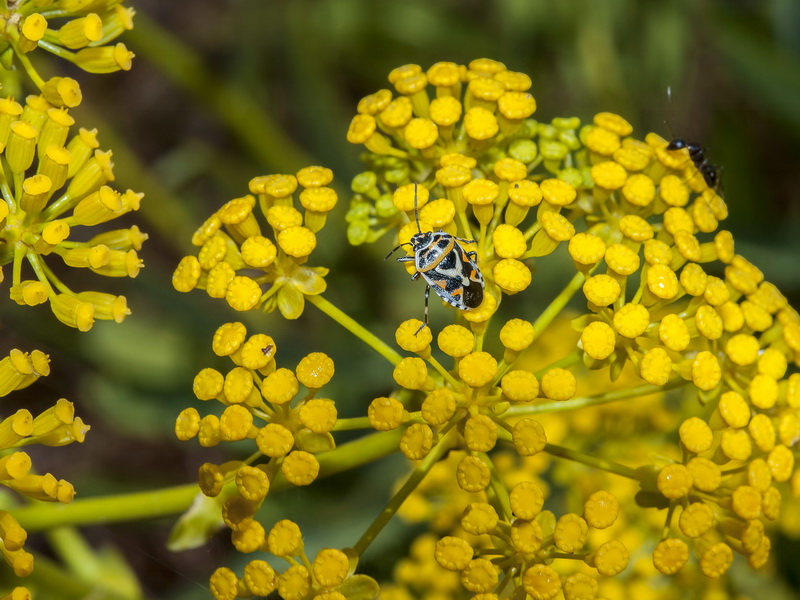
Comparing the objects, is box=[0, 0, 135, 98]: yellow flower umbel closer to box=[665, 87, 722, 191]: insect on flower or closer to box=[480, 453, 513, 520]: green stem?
box=[480, 453, 513, 520]: green stem

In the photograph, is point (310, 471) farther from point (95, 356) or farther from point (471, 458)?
point (95, 356)

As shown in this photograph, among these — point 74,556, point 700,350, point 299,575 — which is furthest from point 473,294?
point 74,556

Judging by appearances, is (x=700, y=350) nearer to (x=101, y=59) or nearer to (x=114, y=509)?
(x=114, y=509)

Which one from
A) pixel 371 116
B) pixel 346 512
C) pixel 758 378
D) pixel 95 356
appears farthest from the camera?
pixel 95 356

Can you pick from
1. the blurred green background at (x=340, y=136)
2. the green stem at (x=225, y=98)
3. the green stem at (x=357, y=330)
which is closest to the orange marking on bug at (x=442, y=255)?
the green stem at (x=357, y=330)

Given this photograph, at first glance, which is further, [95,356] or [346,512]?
[95,356]

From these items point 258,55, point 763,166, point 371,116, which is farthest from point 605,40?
point 371,116
